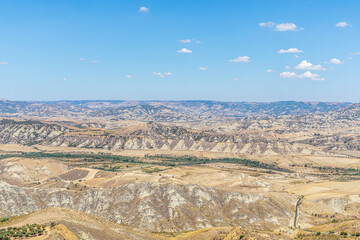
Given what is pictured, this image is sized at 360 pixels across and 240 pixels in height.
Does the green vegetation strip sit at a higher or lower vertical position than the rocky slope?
higher

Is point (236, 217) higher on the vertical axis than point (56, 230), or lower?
lower

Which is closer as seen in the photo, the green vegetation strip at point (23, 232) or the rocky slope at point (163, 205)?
Result: the green vegetation strip at point (23, 232)

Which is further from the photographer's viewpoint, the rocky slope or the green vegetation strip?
the rocky slope

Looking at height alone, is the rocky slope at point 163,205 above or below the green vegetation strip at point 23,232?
below

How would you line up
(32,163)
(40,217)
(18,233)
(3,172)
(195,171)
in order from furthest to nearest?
(195,171) < (32,163) < (3,172) < (40,217) < (18,233)

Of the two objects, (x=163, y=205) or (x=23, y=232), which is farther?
(x=163, y=205)

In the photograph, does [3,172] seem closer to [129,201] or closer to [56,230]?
[129,201]

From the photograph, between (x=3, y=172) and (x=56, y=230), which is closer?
(x=56, y=230)

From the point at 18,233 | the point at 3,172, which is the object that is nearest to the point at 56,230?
the point at 18,233

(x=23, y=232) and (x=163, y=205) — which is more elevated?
(x=23, y=232)

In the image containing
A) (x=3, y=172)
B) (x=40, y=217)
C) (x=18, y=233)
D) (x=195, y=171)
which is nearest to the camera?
(x=18, y=233)

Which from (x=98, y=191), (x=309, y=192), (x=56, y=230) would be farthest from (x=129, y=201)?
(x=309, y=192)
